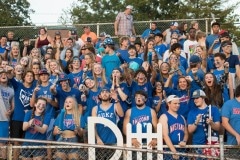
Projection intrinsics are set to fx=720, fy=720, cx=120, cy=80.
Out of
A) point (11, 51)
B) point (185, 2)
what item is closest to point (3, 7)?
point (185, 2)

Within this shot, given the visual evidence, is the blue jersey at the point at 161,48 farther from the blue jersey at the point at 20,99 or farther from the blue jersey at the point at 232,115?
the blue jersey at the point at 232,115

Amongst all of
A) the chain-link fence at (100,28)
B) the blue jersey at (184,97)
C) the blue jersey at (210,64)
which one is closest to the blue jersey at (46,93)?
the blue jersey at (184,97)

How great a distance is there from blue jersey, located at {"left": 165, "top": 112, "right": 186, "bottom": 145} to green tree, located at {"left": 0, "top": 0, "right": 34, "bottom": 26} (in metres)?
34.2

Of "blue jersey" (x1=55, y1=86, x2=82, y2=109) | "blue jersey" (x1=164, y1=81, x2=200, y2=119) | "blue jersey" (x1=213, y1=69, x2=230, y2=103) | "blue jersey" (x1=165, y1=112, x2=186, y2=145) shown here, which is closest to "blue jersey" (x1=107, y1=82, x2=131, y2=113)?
"blue jersey" (x1=55, y1=86, x2=82, y2=109)

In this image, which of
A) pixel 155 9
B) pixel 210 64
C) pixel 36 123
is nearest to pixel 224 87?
pixel 210 64

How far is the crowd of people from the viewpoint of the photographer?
1162 cm

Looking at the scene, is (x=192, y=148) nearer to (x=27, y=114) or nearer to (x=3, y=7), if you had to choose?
(x=27, y=114)

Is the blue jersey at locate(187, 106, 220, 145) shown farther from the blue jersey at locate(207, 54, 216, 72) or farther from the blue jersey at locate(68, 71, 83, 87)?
the blue jersey at locate(207, 54, 216, 72)

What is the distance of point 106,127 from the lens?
11898 millimetres

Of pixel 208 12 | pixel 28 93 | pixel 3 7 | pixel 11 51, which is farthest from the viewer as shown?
pixel 3 7

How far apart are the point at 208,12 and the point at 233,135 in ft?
88.7

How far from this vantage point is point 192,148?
11227 millimetres

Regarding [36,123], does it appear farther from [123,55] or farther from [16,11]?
[16,11]

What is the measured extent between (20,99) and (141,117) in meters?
2.54
